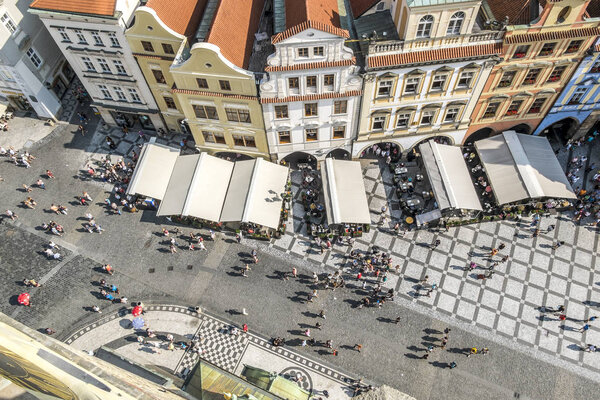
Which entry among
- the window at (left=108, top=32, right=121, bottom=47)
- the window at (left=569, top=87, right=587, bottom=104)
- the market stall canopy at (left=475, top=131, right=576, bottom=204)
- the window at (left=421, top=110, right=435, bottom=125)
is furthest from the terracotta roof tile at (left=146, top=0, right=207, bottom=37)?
the window at (left=569, top=87, right=587, bottom=104)

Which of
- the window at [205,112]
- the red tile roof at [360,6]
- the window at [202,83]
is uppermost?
the red tile roof at [360,6]

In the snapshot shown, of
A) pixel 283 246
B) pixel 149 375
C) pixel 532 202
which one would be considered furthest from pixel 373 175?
pixel 149 375

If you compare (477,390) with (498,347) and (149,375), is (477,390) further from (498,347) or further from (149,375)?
(149,375)

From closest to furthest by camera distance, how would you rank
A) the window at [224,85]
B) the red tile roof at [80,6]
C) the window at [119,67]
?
1. the window at [224,85]
2. the red tile roof at [80,6]
3. the window at [119,67]

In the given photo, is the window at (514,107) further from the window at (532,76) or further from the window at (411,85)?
the window at (411,85)

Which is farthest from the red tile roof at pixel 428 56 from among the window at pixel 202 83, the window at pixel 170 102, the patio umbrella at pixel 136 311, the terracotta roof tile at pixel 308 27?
the patio umbrella at pixel 136 311
